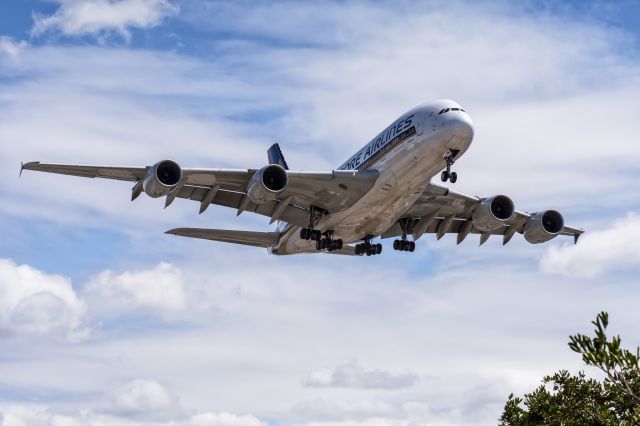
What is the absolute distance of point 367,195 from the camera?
37875mm

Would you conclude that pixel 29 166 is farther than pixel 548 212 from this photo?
No

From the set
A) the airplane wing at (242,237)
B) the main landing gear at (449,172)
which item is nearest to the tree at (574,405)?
the main landing gear at (449,172)

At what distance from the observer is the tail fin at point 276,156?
167 ft

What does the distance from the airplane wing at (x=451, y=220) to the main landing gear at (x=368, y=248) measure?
1.43 meters

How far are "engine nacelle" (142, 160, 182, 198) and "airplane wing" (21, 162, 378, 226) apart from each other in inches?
15.3

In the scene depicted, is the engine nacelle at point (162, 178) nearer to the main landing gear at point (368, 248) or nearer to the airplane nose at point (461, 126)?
the airplane nose at point (461, 126)

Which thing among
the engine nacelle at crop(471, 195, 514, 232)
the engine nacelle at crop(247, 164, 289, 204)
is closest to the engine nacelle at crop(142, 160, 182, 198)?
the engine nacelle at crop(247, 164, 289, 204)

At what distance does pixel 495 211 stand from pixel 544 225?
3.85 metres

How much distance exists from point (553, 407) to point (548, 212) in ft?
76.1

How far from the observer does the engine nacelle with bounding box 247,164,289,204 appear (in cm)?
3622

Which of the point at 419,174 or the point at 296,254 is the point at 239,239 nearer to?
the point at 296,254

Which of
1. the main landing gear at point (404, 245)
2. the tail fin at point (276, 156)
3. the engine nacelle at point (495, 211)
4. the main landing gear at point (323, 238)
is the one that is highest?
the tail fin at point (276, 156)

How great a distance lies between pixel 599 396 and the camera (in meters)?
24.2

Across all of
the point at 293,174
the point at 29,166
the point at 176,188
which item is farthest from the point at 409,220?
the point at 29,166
